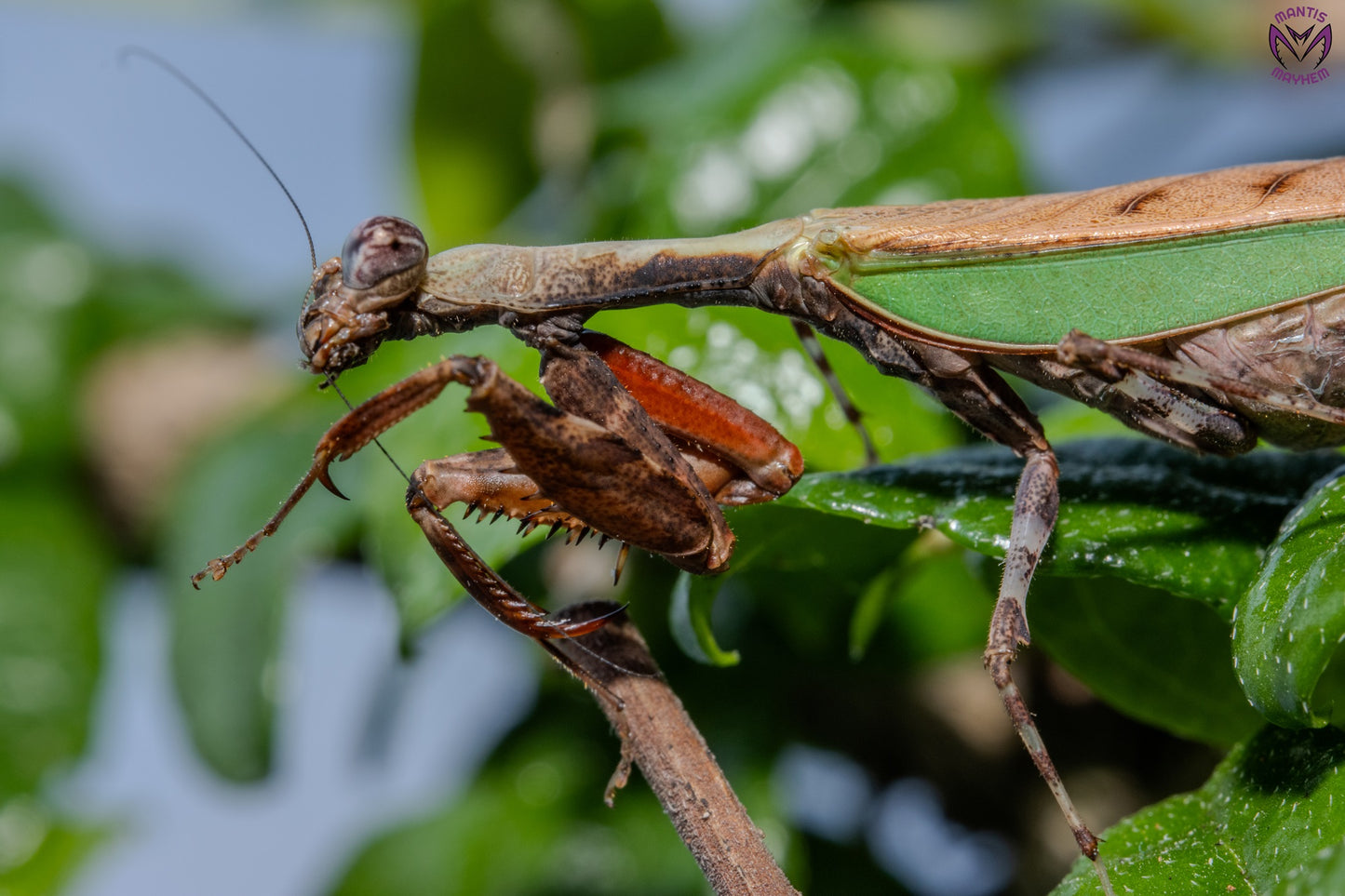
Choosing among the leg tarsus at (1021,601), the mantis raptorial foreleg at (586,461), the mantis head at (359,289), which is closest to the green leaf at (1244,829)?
the leg tarsus at (1021,601)

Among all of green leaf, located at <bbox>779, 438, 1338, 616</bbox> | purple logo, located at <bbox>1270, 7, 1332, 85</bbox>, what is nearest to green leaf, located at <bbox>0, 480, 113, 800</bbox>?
green leaf, located at <bbox>779, 438, 1338, 616</bbox>

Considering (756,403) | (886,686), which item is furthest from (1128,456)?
(886,686)

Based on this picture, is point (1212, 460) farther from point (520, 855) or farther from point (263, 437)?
point (263, 437)

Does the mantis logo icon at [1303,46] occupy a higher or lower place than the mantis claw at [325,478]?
lower

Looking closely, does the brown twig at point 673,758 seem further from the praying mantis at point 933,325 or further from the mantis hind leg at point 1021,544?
the mantis hind leg at point 1021,544

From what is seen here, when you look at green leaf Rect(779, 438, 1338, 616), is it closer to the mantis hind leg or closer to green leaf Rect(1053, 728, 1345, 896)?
the mantis hind leg

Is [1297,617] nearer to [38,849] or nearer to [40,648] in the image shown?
[38,849]

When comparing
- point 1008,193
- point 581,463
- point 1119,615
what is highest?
point 581,463
